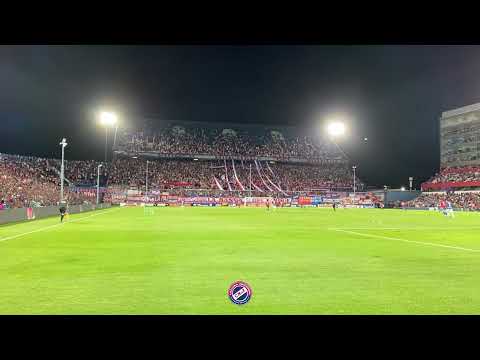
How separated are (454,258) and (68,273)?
1129 cm

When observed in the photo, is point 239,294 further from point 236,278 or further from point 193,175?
point 193,175

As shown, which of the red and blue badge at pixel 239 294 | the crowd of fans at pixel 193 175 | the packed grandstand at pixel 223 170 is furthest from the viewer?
the packed grandstand at pixel 223 170

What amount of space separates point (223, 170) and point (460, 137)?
58.8 meters

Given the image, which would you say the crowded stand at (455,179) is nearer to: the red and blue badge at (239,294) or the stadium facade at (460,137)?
the stadium facade at (460,137)

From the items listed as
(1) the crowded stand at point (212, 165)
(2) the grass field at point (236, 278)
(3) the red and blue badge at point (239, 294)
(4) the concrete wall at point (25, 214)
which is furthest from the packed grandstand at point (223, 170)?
(3) the red and blue badge at point (239, 294)

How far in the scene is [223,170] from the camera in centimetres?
10144

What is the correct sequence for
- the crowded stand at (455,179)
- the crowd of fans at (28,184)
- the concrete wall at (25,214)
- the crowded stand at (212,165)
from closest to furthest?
the concrete wall at (25,214)
the crowd of fans at (28,184)
the crowded stand at (455,179)
the crowded stand at (212,165)

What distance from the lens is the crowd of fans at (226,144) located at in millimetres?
103062

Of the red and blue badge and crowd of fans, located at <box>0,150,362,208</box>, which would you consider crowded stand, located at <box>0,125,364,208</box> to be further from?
the red and blue badge

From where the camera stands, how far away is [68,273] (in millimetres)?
10039

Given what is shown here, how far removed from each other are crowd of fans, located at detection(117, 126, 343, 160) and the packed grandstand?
241 millimetres

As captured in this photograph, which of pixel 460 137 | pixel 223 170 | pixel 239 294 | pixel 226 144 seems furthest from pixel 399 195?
pixel 239 294

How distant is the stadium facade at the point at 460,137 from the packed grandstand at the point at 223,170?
14.9 ft
